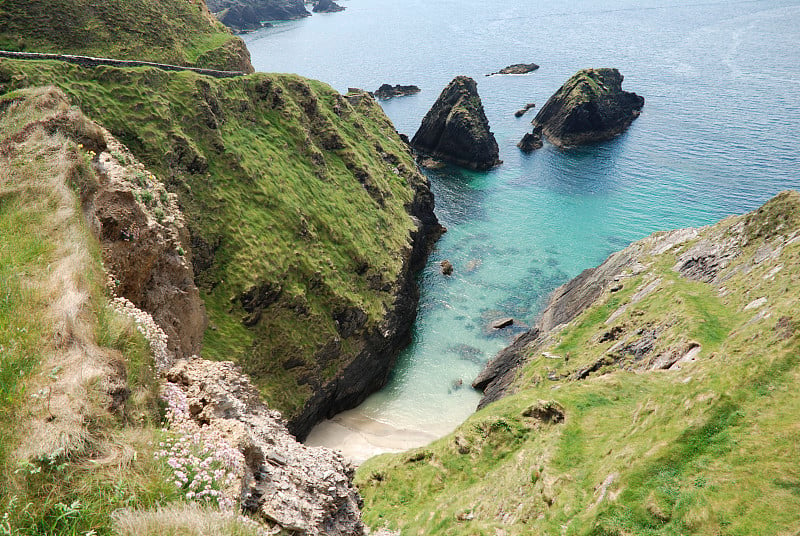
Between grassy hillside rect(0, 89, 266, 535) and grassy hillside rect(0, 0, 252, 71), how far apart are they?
36301 millimetres

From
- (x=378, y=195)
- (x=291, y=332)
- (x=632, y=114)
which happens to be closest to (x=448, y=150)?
(x=378, y=195)

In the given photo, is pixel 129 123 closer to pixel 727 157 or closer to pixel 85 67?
pixel 85 67

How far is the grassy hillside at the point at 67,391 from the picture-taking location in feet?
36.3

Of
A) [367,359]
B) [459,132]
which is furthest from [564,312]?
[459,132]

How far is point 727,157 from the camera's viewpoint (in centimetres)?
10338

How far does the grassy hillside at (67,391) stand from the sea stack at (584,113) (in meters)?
108

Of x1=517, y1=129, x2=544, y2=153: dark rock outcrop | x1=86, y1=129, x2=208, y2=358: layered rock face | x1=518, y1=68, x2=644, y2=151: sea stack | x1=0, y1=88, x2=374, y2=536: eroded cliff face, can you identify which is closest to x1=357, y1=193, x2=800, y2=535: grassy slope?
x1=0, y1=88, x2=374, y2=536: eroded cliff face

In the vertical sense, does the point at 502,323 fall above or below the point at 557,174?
below

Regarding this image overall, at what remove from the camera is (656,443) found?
66.6 ft

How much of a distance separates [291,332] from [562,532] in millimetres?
30532

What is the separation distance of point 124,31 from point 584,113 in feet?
331

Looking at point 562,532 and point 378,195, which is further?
point 378,195

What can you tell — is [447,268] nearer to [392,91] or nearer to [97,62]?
[97,62]

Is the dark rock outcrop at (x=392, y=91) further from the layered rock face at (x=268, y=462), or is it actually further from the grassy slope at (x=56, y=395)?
the grassy slope at (x=56, y=395)
